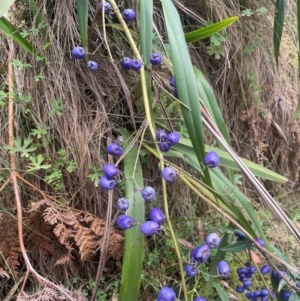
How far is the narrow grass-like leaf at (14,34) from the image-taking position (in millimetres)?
733

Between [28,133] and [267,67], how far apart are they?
2.24 ft

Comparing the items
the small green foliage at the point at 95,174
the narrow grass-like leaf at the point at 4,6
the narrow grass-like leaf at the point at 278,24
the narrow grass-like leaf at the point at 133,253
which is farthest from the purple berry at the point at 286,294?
the narrow grass-like leaf at the point at 4,6

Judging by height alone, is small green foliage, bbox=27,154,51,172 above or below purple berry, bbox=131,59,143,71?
below

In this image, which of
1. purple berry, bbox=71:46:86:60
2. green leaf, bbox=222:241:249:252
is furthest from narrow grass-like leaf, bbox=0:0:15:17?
green leaf, bbox=222:241:249:252

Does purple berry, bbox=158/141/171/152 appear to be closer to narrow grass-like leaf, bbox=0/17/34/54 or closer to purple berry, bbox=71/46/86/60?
purple berry, bbox=71/46/86/60

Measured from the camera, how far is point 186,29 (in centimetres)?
99

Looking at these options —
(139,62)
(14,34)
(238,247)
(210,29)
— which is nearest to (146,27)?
(139,62)

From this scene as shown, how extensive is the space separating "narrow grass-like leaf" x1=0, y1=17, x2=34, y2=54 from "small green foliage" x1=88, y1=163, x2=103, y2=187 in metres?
0.26

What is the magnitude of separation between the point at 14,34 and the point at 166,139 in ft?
1.19

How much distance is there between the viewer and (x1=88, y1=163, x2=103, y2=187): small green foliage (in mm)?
781

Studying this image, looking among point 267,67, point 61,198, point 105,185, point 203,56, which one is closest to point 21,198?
point 61,198

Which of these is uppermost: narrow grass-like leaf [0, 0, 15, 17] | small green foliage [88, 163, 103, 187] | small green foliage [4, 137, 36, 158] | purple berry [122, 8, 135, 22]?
narrow grass-like leaf [0, 0, 15, 17]

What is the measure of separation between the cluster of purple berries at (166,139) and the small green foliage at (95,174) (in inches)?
8.3

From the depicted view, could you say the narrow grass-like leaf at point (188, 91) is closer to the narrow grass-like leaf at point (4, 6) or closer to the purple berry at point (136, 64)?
the purple berry at point (136, 64)
